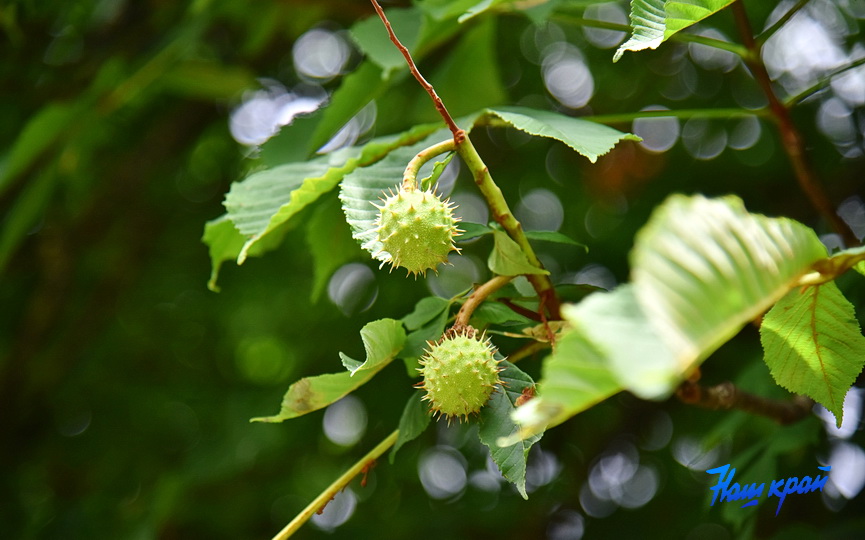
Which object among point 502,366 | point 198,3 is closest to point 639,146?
point 198,3

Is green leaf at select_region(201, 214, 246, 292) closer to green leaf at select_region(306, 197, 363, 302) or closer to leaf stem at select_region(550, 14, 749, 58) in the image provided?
green leaf at select_region(306, 197, 363, 302)

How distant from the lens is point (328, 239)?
71.2 inches

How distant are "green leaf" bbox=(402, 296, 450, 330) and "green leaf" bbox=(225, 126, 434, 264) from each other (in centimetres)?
30

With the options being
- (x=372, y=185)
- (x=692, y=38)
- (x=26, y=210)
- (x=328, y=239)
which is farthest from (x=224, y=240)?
(x=692, y=38)

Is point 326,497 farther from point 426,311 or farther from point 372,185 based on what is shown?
point 372,185

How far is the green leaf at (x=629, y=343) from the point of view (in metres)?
0.58

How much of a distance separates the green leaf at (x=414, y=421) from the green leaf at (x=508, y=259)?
0.28m

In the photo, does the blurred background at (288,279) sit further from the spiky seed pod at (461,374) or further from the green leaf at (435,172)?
the spiky seed pod at (461,374)

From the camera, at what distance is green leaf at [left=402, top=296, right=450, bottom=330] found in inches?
53.8

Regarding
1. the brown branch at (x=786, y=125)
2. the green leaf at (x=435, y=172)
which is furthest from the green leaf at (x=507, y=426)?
the brown branch at (x=786, y=125)

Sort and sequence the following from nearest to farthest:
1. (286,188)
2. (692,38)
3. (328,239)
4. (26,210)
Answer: (286,188) < (692,38) < (328,239) < (26,210)

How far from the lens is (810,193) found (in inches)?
73.0

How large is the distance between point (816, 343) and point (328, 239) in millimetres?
1099

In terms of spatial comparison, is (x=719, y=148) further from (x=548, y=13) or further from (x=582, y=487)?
(x=548, y=13)
